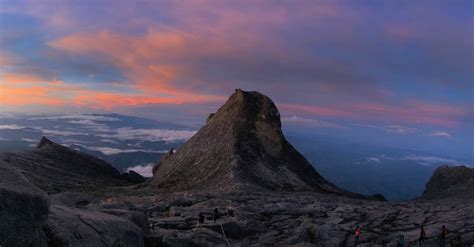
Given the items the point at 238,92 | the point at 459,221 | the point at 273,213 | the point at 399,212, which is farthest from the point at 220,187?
the point at 238,92

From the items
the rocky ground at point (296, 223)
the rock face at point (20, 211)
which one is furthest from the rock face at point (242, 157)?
the rock face at point (20, 211)

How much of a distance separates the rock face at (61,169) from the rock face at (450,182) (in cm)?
7033

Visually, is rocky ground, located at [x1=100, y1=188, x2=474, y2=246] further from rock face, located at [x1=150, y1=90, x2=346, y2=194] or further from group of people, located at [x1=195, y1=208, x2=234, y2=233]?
rock face, located at [x1=150, y1=90, x2=346, y2=194]

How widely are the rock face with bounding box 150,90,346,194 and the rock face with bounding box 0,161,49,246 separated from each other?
56860mm

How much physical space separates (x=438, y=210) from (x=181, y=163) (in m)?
57.9

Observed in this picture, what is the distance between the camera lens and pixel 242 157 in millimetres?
90812

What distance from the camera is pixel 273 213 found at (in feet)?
174

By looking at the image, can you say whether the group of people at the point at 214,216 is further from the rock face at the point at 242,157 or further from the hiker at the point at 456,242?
the rock face at the point at 242,157

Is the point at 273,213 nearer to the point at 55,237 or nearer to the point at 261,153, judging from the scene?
the point at 55,237

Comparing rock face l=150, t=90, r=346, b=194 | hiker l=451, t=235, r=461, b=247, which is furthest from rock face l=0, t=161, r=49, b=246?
rock face l=150, t=90, r=346, b=194

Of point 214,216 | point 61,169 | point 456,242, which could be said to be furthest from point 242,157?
point 456,242

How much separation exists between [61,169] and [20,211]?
88.5 meters

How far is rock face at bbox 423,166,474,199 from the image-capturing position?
91625 mm

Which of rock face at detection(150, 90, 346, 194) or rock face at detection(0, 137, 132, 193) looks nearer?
rock face at detection(0, 137, 132, 193)
